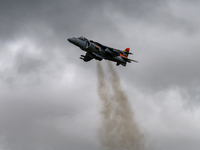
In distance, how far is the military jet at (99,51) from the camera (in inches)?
3329

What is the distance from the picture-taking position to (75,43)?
277ft

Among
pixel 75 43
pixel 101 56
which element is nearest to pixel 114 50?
pixel 101 56

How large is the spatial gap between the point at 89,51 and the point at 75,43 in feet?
13.3

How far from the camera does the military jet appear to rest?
277 ft

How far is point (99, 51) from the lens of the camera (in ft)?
284

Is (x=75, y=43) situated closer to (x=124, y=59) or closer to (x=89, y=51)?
(x=89, y=51)

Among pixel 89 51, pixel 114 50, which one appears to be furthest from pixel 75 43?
pixel 114 50

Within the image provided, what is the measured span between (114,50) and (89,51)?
6018mm

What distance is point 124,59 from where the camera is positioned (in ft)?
296

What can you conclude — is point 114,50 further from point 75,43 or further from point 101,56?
point 75,43

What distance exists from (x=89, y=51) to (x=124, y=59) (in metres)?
9.53

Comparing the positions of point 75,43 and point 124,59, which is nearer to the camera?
point 75,43

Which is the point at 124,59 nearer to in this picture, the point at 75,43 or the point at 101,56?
the point at 101,56
